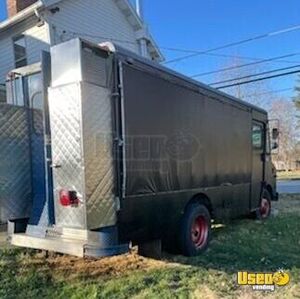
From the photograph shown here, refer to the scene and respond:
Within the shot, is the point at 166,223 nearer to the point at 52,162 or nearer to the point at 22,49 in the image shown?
the point at 52,162

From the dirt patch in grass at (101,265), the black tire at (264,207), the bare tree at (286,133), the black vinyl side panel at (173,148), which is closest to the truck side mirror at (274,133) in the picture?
the black tire at (264,207)

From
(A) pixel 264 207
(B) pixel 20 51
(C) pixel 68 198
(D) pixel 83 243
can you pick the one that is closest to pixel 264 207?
(A) pixel 264 207

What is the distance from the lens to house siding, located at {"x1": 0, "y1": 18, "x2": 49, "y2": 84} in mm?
15664

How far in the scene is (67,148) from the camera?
5211 mm

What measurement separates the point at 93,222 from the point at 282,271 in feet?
9.39

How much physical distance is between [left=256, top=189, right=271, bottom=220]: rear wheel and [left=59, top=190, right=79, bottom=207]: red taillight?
250 inches

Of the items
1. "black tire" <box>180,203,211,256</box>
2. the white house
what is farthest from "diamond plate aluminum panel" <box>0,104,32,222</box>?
the white house

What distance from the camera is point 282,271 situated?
19.7 ft

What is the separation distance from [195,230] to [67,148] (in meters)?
3.02

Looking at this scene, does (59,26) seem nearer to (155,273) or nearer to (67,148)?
(67,148)

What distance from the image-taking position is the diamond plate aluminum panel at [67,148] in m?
5.07

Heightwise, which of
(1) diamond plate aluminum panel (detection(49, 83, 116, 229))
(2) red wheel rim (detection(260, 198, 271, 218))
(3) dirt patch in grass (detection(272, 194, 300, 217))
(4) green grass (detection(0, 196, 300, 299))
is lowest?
(4) green grass (detection(0, 196, 300, 299))

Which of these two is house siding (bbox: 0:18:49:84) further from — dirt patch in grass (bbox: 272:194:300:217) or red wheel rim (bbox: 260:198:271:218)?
dirt patch in grass (bbox: 272:194:300:217)

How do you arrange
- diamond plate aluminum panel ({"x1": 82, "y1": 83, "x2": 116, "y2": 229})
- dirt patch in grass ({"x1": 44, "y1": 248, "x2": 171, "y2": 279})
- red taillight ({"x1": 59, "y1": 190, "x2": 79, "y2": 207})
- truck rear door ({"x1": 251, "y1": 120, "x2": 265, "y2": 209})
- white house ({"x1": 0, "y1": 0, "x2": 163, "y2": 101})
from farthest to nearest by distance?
white house ({"x1": 0, "y1": 0, "x2": 163, "y2": 101}) → truck rear door ({"x1": 251, "y1": 120, "x2": 265, "y2": 209}) → dirt patch in grass ({"x1": 44, "y1": 248, "x2": 171, "y2": 279}) → red taillight ({"x1": 59, "y1": 190, "x2": 79, "y2": 207}) → diamond plate aluminum panel ({"x1": 82, "y1": 83, "x2": 116, "y2": 229})
